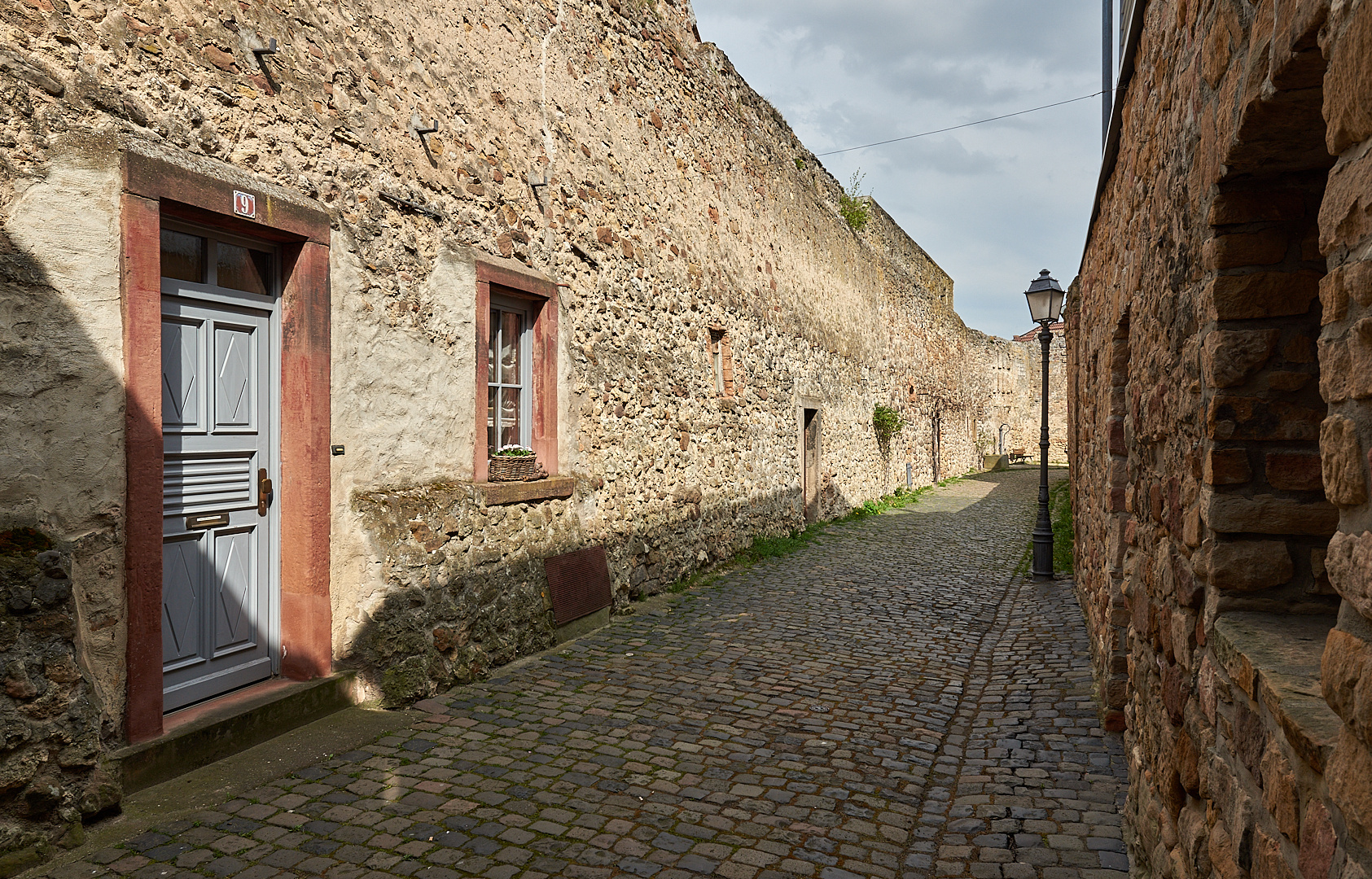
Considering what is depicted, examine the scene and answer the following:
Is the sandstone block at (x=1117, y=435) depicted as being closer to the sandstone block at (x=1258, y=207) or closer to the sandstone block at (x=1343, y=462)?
the sandstone block at (x=1258, y=207)

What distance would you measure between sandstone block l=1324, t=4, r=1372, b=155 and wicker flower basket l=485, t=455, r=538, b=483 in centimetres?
495

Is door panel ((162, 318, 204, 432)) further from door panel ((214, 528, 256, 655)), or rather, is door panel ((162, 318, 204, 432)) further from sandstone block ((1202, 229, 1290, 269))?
sandstone block ((1202, 229, 1290, 269))

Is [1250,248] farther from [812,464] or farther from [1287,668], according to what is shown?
[812,464]

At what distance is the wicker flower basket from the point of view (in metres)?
5.73

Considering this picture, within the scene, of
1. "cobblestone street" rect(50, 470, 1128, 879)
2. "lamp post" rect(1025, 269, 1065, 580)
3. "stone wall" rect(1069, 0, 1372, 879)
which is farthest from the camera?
"lamp post" rect(1025, 269, 1065, 580)

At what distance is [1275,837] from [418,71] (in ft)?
17.2

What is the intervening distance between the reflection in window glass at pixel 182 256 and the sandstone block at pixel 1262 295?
398cm

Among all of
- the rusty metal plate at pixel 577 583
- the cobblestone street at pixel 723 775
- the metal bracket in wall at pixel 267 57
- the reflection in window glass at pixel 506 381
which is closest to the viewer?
the cobblestone street at pixel 723 775

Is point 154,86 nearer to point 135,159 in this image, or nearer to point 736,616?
point 135,159

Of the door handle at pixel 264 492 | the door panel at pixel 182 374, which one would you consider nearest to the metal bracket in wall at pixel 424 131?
the door panel at pixel 182 374

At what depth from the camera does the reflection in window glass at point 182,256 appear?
3.78 metres

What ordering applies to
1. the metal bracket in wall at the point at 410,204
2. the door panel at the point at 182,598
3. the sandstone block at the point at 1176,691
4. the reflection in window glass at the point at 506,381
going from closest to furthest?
the sandstone block at the point at 1176,691, the door panel at the point at 182,598, the metal bracket in wall at the point at 410,204, the reflection in window glass at the point at 506,381

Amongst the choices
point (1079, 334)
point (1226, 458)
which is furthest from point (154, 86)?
point (1079, 334)

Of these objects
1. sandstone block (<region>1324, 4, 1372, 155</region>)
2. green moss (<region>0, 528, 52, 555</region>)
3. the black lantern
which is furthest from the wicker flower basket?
the black lantern
